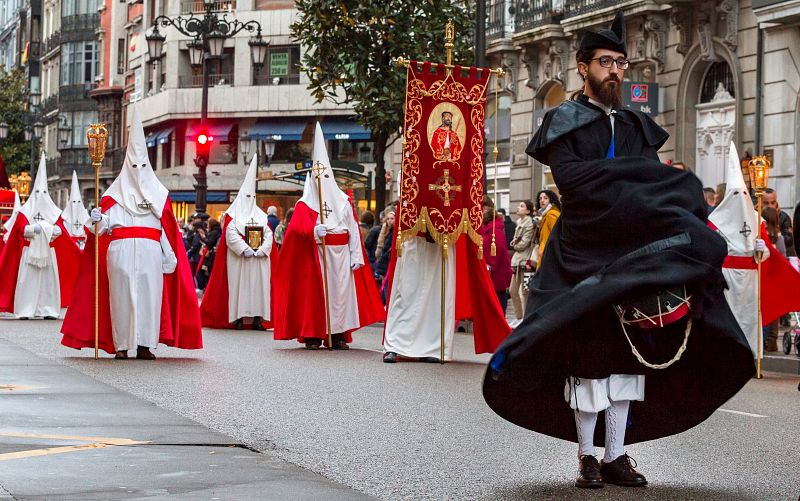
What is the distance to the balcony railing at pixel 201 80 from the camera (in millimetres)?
62781

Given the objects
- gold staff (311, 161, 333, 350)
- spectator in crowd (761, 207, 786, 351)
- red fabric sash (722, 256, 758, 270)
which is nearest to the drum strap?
red fabric sash (722, 256, 758, 270)

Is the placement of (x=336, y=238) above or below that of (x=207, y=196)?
below

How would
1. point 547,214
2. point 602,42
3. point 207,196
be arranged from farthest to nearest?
point 207,196 → point 547,214 → point 602,42

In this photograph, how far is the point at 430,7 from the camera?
2888 centimetres

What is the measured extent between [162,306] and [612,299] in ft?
30.2

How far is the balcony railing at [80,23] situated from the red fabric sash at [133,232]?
224 ft

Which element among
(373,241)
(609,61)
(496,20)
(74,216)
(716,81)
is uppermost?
(496,20)

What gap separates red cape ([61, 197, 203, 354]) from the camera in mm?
15227

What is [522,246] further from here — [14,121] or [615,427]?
[14,121]

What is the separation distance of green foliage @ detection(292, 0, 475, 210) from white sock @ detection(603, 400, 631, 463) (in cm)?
2164

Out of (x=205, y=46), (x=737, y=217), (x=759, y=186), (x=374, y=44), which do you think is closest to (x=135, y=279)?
(x=737, y=217)

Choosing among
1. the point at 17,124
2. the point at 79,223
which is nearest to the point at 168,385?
the point at 79,223

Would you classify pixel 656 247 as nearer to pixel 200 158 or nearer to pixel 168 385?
pixel 168 385

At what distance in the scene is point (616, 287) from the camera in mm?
6660
